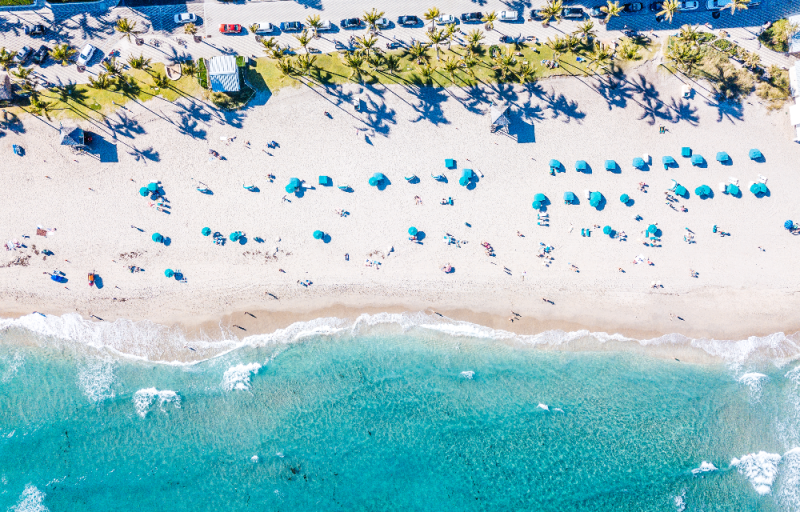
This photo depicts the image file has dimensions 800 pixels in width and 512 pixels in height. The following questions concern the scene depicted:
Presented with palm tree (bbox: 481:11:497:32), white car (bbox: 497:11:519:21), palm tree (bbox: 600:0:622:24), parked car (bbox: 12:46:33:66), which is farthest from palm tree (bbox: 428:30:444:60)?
parked car (bbox: 12:46:33:66)

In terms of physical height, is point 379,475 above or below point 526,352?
below

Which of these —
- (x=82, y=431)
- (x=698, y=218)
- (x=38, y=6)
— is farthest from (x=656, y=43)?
(x=82, y=431)

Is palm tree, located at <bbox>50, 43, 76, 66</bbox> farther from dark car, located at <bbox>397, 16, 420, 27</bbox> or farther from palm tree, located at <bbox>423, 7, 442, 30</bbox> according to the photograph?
palm tree, located at <bbox>423, 7, 442, 30</bbox>

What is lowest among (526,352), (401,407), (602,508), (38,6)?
(602,508)

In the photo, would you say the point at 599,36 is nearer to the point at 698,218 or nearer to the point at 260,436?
the point at 698,218

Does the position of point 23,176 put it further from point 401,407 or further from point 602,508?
point 602,508
